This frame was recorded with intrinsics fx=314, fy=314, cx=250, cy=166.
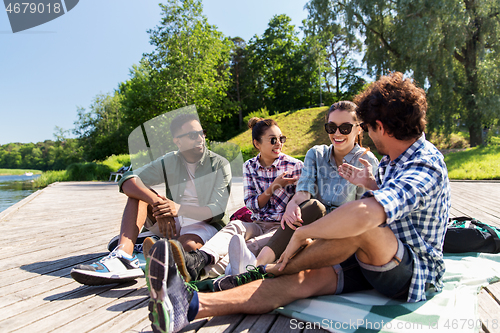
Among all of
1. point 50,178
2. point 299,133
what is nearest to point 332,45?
point 299,133

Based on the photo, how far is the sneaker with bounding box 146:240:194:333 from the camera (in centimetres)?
134

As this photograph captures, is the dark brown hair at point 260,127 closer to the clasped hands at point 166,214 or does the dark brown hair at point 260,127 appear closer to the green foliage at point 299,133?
the clasped hands at point 166,214

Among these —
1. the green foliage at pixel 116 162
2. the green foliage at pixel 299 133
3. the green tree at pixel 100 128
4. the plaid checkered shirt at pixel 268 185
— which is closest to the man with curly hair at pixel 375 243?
the plaid checkered shirt at pixel 268 185

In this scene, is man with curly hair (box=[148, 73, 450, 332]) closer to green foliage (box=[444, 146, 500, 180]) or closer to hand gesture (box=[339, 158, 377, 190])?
hand gesture (box=[339, 158, 377, 190])

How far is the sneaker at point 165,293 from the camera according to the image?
52.7 inches

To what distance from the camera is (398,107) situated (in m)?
1.63

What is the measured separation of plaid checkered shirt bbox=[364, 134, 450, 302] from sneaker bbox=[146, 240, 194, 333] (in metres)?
0.93

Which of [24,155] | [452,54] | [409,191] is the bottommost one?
[409,191]

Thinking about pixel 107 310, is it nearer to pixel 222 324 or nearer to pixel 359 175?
pixel 222 324

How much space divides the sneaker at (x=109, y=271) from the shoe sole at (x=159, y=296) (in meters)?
0.82

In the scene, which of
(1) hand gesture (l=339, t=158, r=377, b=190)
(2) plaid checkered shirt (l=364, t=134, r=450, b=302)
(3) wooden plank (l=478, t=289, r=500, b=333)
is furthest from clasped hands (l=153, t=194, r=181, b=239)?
(3) wooden plank (l=478, t=289, r=500, b=333)

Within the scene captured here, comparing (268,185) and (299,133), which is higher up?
(299,133)

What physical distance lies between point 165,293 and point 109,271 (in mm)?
923

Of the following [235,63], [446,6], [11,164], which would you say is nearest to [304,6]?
[446,6]
